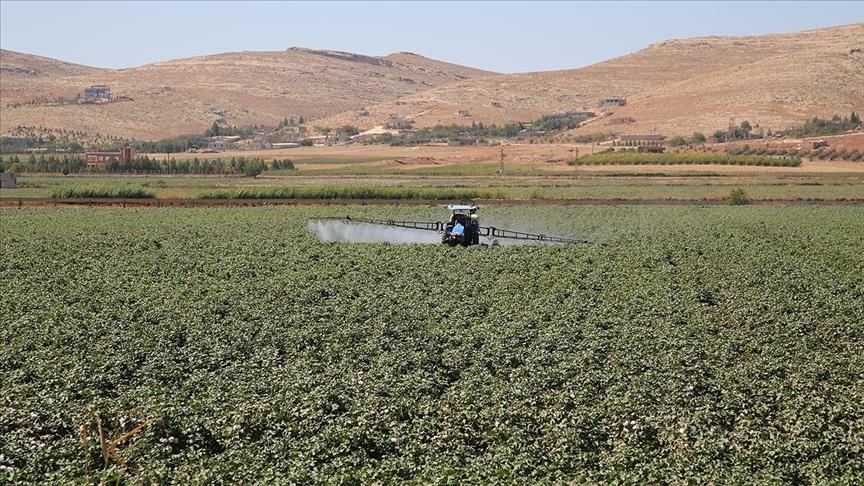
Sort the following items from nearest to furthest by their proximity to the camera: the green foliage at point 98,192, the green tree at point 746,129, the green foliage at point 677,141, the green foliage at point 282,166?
the green foliage at point 98,192 < the green foliage at point 282,166 < the green foliage at point 677,141 < the green tree at point 746,129

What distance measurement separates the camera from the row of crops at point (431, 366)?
46.2ft

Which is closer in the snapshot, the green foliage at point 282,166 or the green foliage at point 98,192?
the green foliage at point 98,192

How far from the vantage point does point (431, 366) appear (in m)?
19.0

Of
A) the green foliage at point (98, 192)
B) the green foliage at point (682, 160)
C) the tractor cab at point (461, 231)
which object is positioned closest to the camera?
the tractor cab at point (461, 231)

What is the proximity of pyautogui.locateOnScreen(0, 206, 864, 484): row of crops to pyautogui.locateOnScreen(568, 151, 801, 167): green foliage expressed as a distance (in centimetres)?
6115

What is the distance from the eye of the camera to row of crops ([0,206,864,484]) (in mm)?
14086

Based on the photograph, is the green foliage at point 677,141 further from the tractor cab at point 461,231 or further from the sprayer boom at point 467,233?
the tractor cab at point 461,231

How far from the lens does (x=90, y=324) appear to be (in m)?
22.2

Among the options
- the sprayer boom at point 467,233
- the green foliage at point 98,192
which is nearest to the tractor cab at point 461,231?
the sprayer boom at point 467,233

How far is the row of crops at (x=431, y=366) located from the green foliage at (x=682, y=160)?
201 ft

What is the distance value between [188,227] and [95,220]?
631 centimetres

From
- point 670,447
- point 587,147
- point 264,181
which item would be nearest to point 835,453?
point 670,447

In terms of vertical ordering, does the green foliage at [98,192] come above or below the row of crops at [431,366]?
above

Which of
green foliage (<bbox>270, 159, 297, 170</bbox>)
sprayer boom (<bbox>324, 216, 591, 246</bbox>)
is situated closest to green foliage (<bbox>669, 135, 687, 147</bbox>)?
green foliage (<bbox>270, 159, 297, 170</bbox>)
